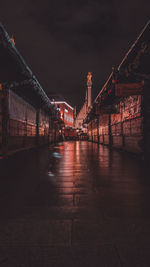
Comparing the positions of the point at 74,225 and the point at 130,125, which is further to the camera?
the point at 130,125

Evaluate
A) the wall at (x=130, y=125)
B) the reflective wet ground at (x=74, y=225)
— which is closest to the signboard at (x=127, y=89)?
the wall at (x=130, y=125)

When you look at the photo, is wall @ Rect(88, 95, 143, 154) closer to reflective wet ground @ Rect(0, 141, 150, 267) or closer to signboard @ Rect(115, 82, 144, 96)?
signboard @ Rect(115, 82, 144, 96)

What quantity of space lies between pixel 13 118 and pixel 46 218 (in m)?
8.63

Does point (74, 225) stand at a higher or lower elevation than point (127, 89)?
lower

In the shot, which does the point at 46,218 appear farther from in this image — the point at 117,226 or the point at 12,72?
the point at 12,72

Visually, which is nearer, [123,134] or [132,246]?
[132,246]

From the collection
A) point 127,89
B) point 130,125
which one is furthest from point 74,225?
point 130,125

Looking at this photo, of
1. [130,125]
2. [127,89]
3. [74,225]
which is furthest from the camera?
[130,125]

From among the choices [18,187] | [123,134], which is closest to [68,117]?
[123,134]

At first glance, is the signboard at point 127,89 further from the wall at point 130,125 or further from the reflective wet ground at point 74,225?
the reflective wet ground at point 74,225

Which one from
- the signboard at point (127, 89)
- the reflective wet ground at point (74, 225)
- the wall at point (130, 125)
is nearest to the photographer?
the reflective wet ground at point (74, 225)

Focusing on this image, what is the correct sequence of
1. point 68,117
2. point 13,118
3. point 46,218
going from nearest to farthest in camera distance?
1. point 46,218
2. point 13,118
3. point 68,117

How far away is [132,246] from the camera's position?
69.3 inches

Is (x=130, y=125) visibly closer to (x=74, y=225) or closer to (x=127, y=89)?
(x=127, y=89)
